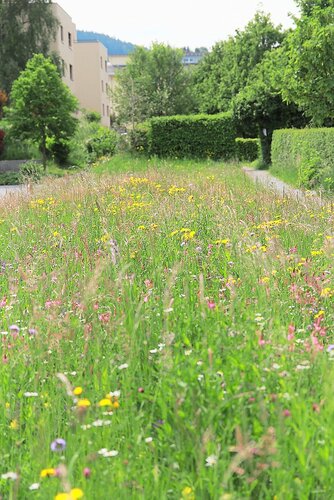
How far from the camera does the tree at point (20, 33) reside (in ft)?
137

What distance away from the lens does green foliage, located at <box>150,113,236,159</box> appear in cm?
3219

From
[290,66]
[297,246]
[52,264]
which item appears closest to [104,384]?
[52,264]

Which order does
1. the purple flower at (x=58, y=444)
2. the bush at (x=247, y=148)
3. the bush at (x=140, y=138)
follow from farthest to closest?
1. the bush at (x=247, y=148)
2. the bush at (x=140, y=138)
3. the purple flower at (x=58, y=444)

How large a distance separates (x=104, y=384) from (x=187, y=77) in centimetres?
5663

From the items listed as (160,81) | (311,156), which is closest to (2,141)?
(311,156)

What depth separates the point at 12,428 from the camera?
2.77m

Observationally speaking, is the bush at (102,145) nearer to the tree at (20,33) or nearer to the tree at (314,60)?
the tree at (20,33)

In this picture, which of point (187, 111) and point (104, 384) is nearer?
point (104, 384)

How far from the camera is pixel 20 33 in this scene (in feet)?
138

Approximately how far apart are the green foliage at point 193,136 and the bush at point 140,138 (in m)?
0.23

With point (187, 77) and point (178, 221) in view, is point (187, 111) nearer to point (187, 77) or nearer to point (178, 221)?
point (187, 77)

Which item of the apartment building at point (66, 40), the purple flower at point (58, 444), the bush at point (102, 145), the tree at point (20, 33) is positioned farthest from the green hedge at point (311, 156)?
the apartment building at point (66, 40)

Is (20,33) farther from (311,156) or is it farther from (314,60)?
(311,156)

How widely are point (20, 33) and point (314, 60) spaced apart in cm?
3004
